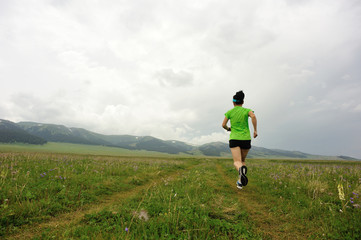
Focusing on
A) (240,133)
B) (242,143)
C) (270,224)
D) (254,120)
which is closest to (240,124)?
(240,133)

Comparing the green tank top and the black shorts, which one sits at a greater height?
the green tank top

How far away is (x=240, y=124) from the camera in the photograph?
7133 mm

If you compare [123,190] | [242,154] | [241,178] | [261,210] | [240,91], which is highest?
[240,91]

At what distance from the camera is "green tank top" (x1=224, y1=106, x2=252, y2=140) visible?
7042 mm

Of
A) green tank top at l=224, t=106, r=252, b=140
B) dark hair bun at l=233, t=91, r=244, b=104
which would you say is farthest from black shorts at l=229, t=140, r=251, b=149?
dark hair bun at l=233, t=91, r=244, b=104

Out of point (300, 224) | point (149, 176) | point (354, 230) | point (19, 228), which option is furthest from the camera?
point (149, 176)

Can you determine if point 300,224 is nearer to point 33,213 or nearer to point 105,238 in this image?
point 105,238

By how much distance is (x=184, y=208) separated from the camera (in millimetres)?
4520

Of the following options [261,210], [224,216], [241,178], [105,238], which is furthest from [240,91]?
[105,238]

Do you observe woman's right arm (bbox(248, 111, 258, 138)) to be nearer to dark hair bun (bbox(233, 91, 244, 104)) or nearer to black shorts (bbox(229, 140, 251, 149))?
black shorts (bbox(229, 140, 251, 149))

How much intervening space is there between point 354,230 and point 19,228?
775 centimetres

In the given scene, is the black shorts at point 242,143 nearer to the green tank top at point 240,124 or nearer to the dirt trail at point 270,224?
the green tank top at point 240,124

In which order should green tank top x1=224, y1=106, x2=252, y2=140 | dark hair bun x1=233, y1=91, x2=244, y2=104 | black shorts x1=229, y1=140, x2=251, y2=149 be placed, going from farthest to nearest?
dark hair bun x1=233, y1=91, x2=244, y2=104 < green tank top x1=224, y1=106, x2=252, y2=140 < black shorts x1=229, y1=140, x2=251, y2=149

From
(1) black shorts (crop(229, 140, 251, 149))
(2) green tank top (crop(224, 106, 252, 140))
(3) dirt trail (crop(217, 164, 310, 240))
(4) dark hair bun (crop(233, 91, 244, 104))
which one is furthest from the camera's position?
(4) dark hair bun (crop(233, 91, 244, 104))
